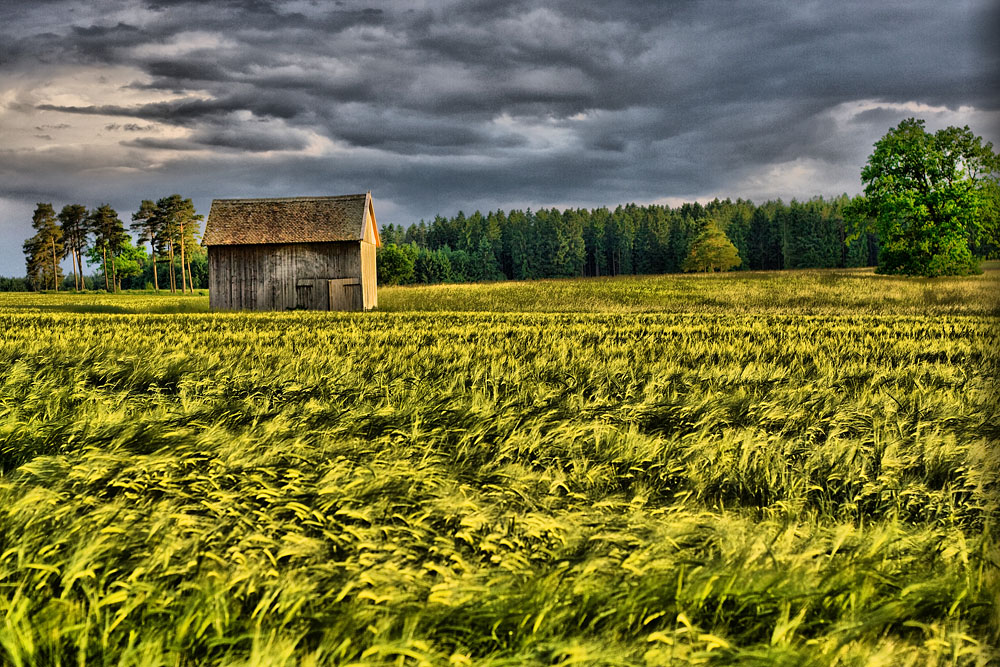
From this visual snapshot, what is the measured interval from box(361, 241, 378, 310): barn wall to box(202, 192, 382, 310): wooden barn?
69 mm

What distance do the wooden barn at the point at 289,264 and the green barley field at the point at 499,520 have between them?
1123 inches

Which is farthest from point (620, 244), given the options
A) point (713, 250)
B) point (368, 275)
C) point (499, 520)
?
point (499, 520)

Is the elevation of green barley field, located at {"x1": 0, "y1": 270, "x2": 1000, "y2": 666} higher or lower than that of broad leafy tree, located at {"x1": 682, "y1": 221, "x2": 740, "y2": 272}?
lower

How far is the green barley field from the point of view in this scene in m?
2.34

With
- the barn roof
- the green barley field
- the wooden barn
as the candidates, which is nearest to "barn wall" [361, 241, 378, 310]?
the wooden barn

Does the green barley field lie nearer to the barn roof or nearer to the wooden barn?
the wooden barn

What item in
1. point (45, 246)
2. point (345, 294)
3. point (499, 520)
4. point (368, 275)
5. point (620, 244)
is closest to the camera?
point (499, 520)

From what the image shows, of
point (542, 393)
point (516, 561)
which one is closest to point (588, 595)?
point (516, 561)

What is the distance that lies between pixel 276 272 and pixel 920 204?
40045mm

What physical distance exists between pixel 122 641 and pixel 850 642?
284 centimetres

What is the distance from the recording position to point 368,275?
3719 centimetres

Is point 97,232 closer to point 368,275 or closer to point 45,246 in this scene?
point 45,246

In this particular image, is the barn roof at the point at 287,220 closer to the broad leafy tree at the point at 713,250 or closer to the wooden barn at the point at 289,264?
the wooden barn at the point at 289,264

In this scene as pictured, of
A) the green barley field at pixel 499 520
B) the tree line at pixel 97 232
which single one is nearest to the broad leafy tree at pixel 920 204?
the green barley field at pixel 499 520
